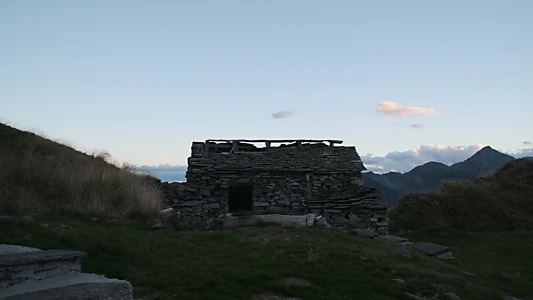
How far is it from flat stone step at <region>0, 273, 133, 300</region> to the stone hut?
1180 cm

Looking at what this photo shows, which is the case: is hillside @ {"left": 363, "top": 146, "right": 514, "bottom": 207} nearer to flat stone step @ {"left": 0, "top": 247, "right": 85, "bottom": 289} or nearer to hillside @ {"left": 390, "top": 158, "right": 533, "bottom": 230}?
hillside @ {"left": 390, "top": 158, "right": 533, "bottom": 230}

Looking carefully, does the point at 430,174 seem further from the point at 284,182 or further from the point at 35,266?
the point at 35,266

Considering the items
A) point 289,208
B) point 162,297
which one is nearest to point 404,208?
point 289,208

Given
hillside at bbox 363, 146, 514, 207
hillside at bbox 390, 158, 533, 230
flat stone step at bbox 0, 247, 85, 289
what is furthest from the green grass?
hillside at bbox 363, 146, 514, 207

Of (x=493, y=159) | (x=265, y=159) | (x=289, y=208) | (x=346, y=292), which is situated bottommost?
(x=346, y=292)

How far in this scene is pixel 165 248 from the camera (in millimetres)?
8859

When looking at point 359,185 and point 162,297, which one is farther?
point 359,185

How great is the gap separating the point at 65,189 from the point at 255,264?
612 centimetres

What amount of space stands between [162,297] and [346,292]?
310cm

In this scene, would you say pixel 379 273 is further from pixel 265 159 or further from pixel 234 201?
pixel 234 201

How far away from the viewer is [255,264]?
861 centimetres

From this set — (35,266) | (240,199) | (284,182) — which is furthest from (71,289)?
(240,199)

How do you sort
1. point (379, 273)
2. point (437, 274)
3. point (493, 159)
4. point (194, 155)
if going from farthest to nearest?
point (493, 159) < point (194, 155) < point (437, 274) < point (379, 273)

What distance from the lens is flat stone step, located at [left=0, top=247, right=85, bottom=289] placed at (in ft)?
15.0
